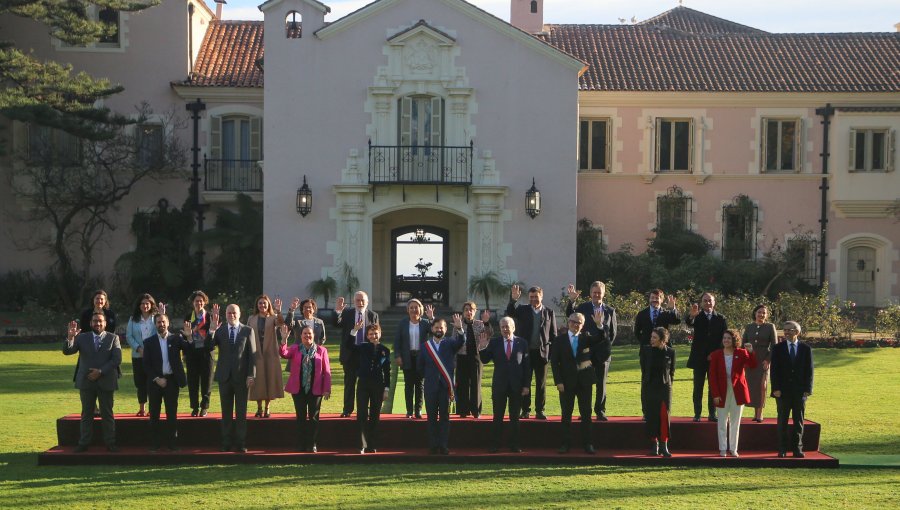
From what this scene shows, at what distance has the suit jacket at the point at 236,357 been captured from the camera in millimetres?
12711

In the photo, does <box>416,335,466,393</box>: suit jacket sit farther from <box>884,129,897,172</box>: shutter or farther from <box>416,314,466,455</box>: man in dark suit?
<box>884,129,897,172</box>: shutter

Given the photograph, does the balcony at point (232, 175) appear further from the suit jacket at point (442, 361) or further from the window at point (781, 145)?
the suit jacket at point (442, 361)

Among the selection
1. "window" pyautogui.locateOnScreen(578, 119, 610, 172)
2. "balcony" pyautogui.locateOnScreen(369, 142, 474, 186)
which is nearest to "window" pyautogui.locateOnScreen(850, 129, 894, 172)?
"window" pyautogui.locateOnScreen(578, 119, 610, 172)

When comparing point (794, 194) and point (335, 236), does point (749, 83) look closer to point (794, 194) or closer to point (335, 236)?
point (794, 194)

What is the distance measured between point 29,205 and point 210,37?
23.1 feet

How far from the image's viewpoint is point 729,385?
12.6 metres

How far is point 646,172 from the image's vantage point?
3056 centimetres

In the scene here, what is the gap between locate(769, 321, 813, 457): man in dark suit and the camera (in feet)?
41.4

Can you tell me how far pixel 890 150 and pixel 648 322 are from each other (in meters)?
18.5

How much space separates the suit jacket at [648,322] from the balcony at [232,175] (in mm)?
16826

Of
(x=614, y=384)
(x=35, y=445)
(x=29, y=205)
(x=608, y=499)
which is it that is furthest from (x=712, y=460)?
(x=29, y=205)

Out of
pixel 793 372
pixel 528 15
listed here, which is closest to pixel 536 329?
pixel 793 372

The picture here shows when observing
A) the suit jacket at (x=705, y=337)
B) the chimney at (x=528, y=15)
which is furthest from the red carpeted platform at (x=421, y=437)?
the chimney at (x=528, y=15)

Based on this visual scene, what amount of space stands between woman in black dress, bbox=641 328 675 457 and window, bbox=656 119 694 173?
18.7m
